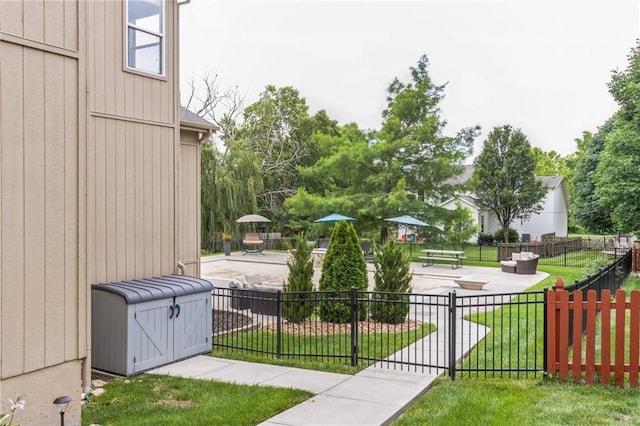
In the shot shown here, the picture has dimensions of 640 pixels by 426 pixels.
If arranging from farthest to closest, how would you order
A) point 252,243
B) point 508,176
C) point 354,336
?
1. point 508,176
2. point 252,243
3. point 354,336

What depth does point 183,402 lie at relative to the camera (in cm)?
544

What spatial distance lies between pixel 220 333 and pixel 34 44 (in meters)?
5.78

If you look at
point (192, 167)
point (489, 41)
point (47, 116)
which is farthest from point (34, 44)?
point (489, 41)

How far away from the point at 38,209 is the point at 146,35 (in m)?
4.60

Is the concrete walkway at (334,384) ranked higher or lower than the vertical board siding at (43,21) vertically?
lower

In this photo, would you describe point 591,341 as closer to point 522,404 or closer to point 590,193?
point 522,404

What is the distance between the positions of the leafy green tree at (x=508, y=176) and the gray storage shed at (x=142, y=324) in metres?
26.8

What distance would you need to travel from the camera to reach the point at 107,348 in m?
6.58

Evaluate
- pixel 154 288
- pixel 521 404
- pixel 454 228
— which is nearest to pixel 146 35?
pixel 154 288

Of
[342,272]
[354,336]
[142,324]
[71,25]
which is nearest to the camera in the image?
[71,25]

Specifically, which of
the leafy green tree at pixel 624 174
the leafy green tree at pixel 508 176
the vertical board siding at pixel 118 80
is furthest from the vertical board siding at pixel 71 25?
the leafy green tree at pixel 508 176

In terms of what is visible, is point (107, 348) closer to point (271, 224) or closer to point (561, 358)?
point (561, 358)

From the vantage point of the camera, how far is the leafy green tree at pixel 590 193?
2836 centimetres

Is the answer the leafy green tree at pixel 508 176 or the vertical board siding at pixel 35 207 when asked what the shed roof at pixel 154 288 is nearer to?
the vertical board siding at pixel 35 207
